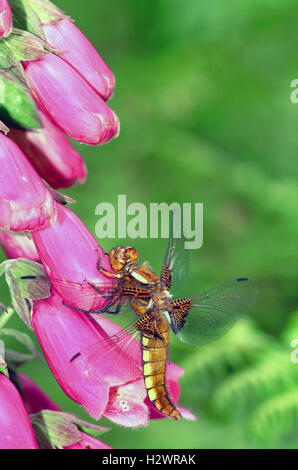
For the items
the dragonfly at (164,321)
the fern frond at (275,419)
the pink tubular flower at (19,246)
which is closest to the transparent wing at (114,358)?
the dragonfly at (164,321)

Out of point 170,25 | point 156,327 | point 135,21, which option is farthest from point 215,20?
point 156,327

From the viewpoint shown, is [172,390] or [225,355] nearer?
[172,390]

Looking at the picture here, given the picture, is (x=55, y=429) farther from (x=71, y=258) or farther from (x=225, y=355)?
(x=225, y=355)

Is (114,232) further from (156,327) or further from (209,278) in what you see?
(156,327)

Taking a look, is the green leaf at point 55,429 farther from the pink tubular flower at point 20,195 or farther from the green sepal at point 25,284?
the pink tubular flower at point 20,195

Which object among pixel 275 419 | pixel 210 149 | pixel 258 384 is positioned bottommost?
pixel 275 419

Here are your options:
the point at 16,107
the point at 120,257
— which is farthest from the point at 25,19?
the point at 120,257

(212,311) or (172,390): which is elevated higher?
(212,311)
